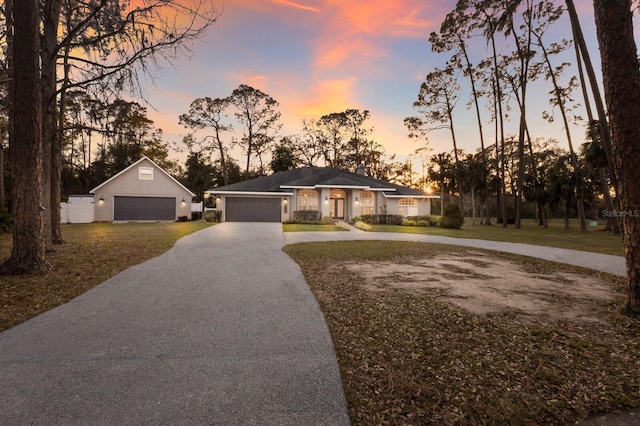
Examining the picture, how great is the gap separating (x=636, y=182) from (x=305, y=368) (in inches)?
189

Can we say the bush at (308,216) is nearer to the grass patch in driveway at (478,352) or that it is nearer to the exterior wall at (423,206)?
the exterior wall at (423,206)

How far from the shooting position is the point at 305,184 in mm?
24516

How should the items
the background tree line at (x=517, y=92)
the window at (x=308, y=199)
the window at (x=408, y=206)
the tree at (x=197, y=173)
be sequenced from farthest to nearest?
the tree at (x=197, y=173) → the window at (x=408, y=206) → the window at (x=308, y=199) → the background tree line at (x=517, y=92)

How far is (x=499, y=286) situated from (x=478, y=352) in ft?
10.5

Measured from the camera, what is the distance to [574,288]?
547cm

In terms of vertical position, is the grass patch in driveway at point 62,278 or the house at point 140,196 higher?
the house at point 140,196

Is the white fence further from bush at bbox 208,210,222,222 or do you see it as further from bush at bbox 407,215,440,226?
bush at bbox 407,215,440,226

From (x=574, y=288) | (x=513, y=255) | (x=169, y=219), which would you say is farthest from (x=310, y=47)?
(x=169, y=219)

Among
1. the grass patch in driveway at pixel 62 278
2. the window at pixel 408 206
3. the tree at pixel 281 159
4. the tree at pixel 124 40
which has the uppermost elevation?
the tree at pixel 281 159

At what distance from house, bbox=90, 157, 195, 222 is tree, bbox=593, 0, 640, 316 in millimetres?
27037

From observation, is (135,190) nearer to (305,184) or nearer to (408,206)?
(305,184)

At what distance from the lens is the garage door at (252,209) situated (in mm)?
23406

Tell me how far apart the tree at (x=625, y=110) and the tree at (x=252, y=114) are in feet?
115

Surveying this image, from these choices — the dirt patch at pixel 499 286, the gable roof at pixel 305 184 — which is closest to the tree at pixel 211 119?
the gable roof at pixel 305 184
